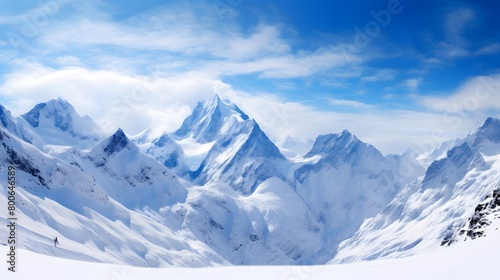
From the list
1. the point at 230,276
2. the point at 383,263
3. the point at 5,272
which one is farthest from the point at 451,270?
the point at 5,272

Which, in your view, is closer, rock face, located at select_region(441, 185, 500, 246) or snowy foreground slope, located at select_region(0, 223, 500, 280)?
snowy foreground slope, located at select_region(0, 223, 500, 280)

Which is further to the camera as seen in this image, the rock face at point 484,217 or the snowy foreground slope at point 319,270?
the rock face at point 484,217

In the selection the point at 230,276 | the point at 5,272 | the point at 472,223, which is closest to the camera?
the point at 5,272

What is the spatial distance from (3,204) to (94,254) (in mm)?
38450

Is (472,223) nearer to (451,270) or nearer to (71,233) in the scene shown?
(451,270)

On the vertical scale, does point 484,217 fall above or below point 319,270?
above

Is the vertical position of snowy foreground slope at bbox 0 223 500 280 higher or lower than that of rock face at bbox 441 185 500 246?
lower

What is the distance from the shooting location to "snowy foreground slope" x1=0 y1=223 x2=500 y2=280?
18812mm

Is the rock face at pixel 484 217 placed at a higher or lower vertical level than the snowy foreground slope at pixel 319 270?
higher

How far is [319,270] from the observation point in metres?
21.9

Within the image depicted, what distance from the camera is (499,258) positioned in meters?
19.2

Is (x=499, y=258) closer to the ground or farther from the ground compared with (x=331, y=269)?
farther from the ground

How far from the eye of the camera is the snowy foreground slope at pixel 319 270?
18.8 meters

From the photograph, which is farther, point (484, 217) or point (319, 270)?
point (484, 217)
